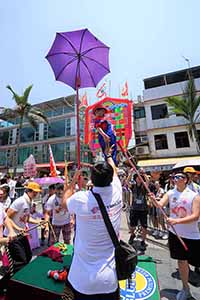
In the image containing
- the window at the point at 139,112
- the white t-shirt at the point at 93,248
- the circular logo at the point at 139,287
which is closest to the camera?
the white t-shirt at the point at 93,248

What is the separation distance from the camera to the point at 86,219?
141cm

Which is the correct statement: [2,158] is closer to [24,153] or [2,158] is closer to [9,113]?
[24,153]

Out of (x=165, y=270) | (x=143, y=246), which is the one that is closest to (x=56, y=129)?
(x=143, y=246)

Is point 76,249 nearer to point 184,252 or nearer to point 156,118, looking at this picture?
point 184,252

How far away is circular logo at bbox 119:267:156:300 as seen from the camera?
2.15 metres

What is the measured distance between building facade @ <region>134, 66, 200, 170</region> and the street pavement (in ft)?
36.1

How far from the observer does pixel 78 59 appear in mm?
2719

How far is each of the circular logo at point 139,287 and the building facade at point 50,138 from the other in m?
19.5

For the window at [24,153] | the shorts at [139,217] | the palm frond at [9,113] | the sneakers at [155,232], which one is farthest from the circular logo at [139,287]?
the window at [24,153]

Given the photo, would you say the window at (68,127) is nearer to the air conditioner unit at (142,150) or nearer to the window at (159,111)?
the air conditioner unit at (142,150)

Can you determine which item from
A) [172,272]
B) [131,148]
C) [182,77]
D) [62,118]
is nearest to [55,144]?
[62,118]

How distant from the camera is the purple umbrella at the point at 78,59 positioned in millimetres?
2592

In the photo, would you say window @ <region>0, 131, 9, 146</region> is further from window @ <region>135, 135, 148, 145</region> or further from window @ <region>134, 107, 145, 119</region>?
window @ <region>135, 135, 148, 145</region>

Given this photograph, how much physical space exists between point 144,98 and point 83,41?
55.5 ft
